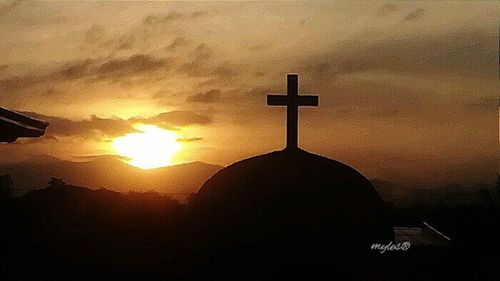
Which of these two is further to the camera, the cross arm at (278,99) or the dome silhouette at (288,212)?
the cross arm at (278,99)

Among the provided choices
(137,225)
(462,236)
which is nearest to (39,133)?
(137,225)

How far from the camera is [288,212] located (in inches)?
848

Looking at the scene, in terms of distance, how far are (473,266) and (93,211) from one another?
13323mm

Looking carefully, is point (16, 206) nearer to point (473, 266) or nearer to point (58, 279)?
point (58, 279)

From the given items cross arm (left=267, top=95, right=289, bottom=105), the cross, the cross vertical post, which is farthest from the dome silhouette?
cross arm (left=267, top=95, right=289, bottom=105)

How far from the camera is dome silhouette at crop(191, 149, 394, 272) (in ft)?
70.1

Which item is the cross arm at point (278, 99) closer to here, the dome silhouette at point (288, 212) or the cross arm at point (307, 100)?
the cross arm at point (307, 100)

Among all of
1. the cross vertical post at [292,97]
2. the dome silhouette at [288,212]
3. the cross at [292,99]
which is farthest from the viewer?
the cross at [292,99]

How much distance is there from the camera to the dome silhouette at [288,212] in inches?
841

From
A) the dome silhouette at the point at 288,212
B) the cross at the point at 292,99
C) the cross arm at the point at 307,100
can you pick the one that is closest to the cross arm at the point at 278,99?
the cross at the point at 292,99

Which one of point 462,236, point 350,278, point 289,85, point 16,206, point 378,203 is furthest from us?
point 462,236

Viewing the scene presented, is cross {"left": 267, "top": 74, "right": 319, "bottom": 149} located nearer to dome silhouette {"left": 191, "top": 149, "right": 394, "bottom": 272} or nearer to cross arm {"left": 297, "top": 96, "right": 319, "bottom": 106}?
cross arm {"left": 297, "top": 96, "right": 319, "bottom": 106}

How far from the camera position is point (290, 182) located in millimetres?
21906

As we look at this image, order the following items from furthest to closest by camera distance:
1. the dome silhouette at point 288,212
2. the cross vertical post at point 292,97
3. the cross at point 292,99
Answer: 1. the cross at point 292,99
2. the cross vertical post at point 292,97
3. the dome silhouette at point 288,212
